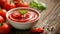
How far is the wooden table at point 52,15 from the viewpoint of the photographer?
3.80 ft

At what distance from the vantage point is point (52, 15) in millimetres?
1256

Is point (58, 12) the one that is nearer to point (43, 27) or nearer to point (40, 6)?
point (40, 6)

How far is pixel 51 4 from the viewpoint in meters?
1.39

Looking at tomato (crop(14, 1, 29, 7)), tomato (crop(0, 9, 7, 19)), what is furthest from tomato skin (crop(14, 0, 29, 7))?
tomato (crop(0, 9, 7, 19))

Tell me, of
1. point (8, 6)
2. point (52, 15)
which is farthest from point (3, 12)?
point (52, 15)

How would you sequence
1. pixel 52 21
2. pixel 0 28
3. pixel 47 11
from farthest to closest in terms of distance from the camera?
pixel 47 11, pixel 52 21, pixel 0 28

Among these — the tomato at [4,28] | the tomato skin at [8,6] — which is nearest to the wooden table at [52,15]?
the tomato at [4,28]

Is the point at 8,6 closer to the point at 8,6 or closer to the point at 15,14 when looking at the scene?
the point at 8,6

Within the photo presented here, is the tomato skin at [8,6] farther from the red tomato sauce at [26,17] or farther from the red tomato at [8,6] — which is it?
the red tomato sauce at [26,17]

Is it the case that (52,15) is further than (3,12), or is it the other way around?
(52,15)

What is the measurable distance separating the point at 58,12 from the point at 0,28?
0.45 m

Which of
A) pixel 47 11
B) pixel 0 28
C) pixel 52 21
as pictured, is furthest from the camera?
pixel 47 11

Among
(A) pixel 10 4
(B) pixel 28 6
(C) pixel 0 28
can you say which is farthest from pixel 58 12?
(C) pixel 0 28

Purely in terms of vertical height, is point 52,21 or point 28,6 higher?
point 28,6
